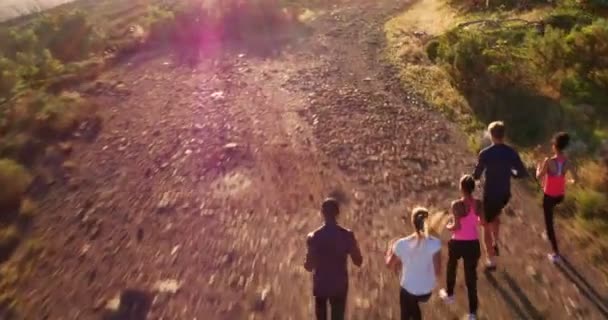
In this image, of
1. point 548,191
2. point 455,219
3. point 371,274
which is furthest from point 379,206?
point 455,219

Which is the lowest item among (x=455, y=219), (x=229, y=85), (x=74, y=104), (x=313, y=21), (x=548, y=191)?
(x=313, y=21)

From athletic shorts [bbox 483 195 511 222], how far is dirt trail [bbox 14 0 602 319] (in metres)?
0.78

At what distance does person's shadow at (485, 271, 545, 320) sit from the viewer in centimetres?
668

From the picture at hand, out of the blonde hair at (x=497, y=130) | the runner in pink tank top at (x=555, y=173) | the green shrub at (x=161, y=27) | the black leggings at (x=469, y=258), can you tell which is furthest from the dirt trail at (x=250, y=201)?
the green shrub at (x=161, y=27)

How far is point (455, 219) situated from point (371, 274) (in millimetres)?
2085

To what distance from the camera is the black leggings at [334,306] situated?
5.64 metres

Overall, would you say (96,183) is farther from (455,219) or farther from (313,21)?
(313,21)

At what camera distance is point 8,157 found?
12273 mm

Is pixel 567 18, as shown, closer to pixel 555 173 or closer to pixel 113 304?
pixel 555 173

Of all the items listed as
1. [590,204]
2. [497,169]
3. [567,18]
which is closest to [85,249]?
[497,169]

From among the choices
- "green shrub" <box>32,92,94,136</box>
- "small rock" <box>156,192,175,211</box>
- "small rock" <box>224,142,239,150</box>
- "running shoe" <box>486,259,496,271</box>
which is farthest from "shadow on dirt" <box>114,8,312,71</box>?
"running shoe" <box>486,259,496,271</box>

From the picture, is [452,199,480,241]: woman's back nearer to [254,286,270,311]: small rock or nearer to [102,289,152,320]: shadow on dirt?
[254,286,270,311]: small rock

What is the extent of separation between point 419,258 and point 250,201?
511cm

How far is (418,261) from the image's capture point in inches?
209
